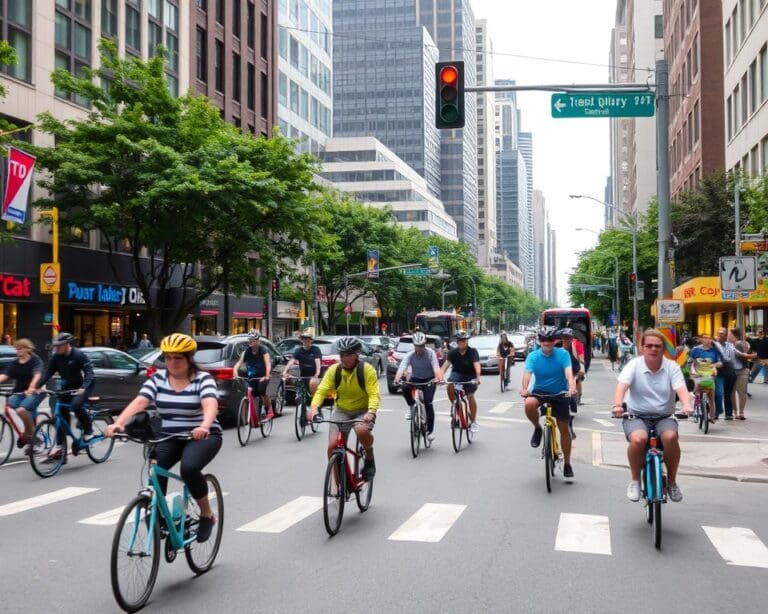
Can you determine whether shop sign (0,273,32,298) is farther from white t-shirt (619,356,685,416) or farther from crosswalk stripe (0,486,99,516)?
white t-shirt (619,356,685,416)

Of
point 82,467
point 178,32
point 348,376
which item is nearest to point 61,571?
point 348,376

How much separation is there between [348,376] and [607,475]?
441 centimetres

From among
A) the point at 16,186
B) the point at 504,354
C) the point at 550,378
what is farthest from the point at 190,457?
the point at 504,354

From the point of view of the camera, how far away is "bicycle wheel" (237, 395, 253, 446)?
14.2 m

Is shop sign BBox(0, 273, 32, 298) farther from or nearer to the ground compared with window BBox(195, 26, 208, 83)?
nearer to the ground

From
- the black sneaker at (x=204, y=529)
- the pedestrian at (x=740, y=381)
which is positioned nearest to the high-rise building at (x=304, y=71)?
the pedestrian at (x=740, y=381)

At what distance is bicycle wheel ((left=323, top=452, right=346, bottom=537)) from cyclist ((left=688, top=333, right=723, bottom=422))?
10455mm

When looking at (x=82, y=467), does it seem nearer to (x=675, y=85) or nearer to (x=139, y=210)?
(x=139, y=210)

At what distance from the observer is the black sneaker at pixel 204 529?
6188 millimetres

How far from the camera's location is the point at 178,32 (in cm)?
4353

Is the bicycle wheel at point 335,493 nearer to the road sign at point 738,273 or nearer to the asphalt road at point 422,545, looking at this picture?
the asphalt road at point 422,545

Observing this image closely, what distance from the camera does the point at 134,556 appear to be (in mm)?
5414

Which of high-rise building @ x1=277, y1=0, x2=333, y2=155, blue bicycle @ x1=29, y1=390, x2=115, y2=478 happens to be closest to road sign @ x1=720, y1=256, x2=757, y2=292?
blue bicycle @ x1=29, y1=390, x2=115, y2=478

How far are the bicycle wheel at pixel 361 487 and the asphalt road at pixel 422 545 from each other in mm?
124
